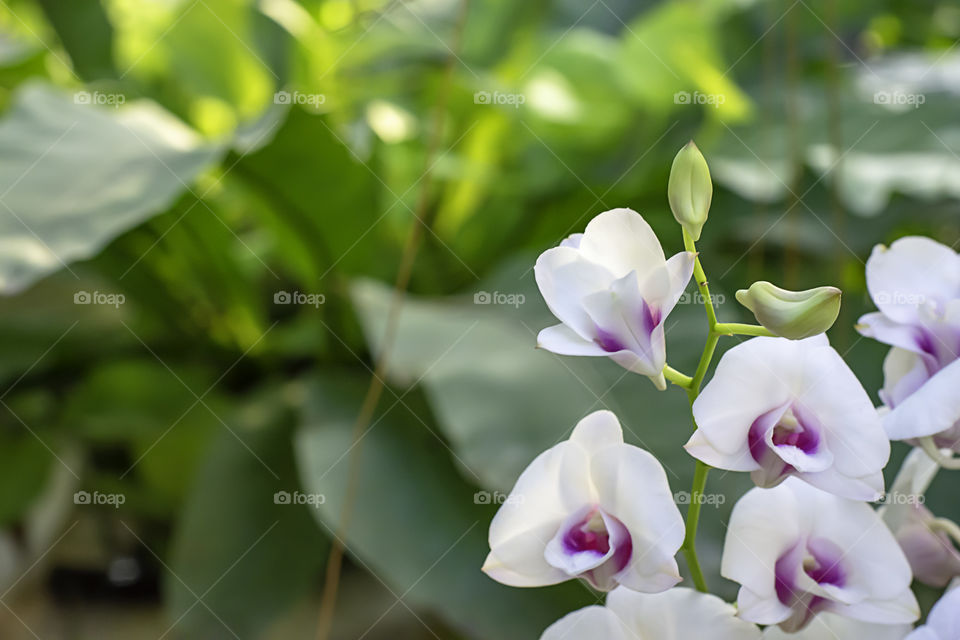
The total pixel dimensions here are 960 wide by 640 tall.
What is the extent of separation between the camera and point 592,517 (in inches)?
6.3

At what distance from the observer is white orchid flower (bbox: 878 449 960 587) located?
0.20m

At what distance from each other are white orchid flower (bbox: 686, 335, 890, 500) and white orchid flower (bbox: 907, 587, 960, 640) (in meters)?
0.03

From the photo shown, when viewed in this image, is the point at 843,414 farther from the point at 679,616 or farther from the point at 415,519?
the point at 415,519

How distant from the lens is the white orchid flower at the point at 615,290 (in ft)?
0.49

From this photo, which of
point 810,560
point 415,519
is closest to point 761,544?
point 810,560

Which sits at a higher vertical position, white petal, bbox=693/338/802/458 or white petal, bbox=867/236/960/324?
white petal, bbox=867/236/960/324

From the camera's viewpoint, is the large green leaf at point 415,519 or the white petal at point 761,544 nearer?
the white petal at point 761,544

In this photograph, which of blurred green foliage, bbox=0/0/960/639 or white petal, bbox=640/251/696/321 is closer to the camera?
white petal, bbox=640/251/696/321

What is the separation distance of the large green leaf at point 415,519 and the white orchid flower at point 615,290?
21 centimetres

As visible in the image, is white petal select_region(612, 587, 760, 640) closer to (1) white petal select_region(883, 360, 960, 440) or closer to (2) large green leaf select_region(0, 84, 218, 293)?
(1) white petal select_region(883, 360, 960, 440)

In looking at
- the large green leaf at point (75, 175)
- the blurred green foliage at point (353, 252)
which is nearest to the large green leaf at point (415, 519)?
the blurred green foliage at point (353, 252)

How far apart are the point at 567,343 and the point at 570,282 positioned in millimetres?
12

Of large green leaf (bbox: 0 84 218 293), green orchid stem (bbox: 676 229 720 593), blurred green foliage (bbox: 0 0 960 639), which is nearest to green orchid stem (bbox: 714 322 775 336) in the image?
green orchid stem (bbox: 676 229 720 593)

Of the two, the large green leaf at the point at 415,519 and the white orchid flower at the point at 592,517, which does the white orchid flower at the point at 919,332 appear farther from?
the large green leaf at the point at 415,519
